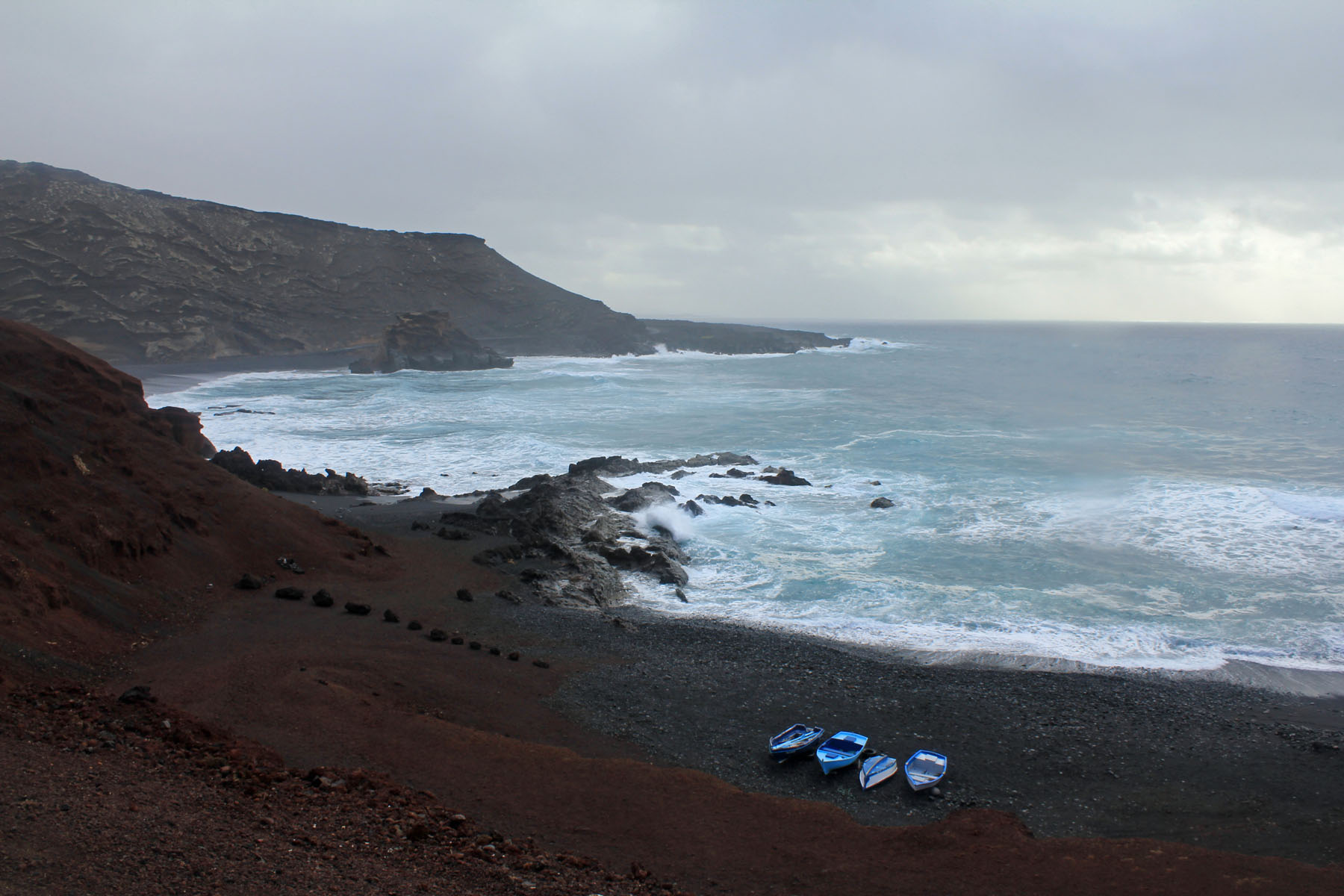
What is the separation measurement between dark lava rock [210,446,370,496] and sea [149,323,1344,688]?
2.93 metres

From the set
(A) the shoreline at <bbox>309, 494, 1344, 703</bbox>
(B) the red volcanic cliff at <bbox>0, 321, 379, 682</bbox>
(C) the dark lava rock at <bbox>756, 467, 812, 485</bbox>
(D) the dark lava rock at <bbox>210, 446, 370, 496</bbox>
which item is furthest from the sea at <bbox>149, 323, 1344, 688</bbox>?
(B) the red volcanic cliff at <bbox>0, 321, 379, 682</bbox>

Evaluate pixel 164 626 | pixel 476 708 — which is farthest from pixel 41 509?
pixel 476 708

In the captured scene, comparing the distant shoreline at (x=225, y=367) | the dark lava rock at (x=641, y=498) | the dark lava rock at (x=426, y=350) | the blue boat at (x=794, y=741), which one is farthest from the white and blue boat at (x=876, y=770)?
the dark lava rock at (x=426, y=350)

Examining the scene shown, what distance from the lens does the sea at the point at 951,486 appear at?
13.2m

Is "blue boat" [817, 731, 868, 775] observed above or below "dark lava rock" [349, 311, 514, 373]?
below

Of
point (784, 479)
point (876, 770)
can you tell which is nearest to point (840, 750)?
point (876, 770)

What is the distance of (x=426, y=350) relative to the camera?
187 ft

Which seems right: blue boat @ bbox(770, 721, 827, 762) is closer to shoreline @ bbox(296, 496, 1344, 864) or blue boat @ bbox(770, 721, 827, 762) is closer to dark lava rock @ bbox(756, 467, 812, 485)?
shoreline @ bbox(296, 496, 1344, 864)

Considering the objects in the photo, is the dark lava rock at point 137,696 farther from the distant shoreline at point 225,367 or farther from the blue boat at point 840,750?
the distant shoreline at point 225,367

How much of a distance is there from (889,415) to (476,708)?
32.0 metres

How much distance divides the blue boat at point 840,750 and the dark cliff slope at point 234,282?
53.6 m

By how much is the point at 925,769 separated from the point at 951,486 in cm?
1586

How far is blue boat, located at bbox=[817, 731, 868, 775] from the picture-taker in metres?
8.23

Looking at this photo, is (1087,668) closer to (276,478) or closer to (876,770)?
(876,770)
